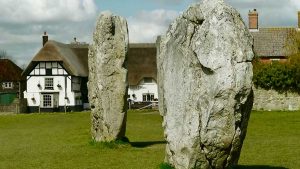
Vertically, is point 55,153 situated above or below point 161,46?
below

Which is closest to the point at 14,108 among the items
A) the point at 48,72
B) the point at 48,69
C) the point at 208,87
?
the point at 48,72

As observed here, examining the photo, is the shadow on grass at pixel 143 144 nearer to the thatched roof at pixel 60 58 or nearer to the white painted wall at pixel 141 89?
the thatched roof at pixel 60 58

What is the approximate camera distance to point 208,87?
411 inches

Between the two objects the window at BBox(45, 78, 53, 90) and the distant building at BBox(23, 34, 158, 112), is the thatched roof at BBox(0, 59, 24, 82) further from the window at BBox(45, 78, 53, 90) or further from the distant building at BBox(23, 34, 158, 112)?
the window at BBox(45, 78, 53, 90)

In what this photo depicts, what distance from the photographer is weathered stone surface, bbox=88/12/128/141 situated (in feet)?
64.8

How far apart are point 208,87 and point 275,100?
141 ft

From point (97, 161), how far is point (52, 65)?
6047 cm

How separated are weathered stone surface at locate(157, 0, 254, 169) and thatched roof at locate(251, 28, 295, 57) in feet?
172

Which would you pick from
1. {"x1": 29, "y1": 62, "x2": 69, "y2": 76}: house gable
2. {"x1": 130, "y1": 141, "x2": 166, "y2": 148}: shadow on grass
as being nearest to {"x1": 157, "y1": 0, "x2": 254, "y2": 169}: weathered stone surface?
{"x1": 130, "y1": 141, "x2": 166, "y2": 148}: shadow on grass

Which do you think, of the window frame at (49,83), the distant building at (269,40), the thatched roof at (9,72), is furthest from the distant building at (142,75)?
the distant building at (269,40)

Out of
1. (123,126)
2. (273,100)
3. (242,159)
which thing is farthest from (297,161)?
(273,100)

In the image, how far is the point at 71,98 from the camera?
244 ft

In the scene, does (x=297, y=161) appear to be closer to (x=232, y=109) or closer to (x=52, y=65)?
(x=232, y=109)

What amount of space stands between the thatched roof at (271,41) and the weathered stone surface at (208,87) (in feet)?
172
